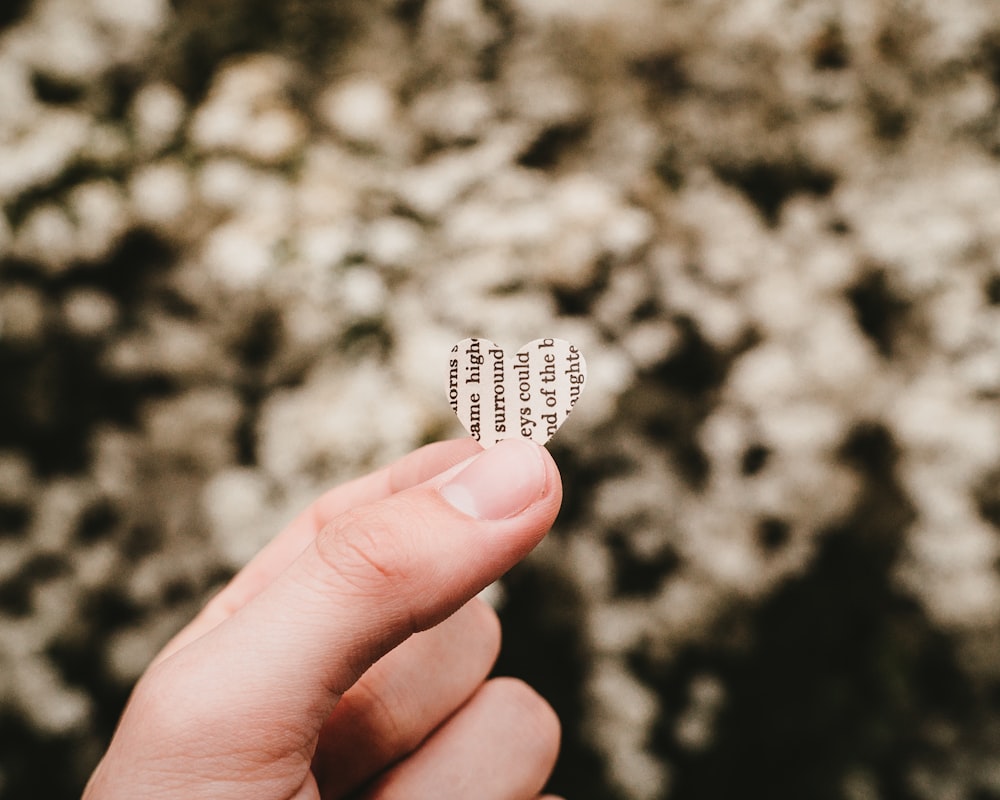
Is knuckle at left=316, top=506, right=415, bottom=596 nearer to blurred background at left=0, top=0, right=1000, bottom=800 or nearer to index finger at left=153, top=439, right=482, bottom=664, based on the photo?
index finger at left=153, top=439, right=482, bottom=664

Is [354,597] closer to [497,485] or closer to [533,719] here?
[497,485]

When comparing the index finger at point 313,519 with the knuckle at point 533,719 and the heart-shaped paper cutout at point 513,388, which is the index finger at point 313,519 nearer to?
the heart-shaped paper cutout at point 513,388

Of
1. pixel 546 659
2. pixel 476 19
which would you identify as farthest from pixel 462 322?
pixel 476 19

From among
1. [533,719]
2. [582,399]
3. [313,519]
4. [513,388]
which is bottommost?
[533,719]

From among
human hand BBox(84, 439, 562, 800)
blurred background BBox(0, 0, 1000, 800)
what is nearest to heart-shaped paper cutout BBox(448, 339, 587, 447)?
human hand BBox(84, 439, 562, 800)

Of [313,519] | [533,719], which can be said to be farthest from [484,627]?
[313,519]

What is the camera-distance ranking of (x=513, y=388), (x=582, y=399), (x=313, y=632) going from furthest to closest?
(x=582, y=399), (x=513, y=388), (x=313, y=632)

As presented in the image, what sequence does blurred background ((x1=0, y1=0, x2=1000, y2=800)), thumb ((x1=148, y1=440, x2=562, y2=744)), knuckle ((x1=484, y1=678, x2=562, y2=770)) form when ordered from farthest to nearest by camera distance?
blurred background ((x1=0, y1=0, x2=1000, y2=800))
knuckle ((x1=484, y1=678, x2=562, y2=770))
thumb ((x1=148, y1=440, x2=562, y2=744))
